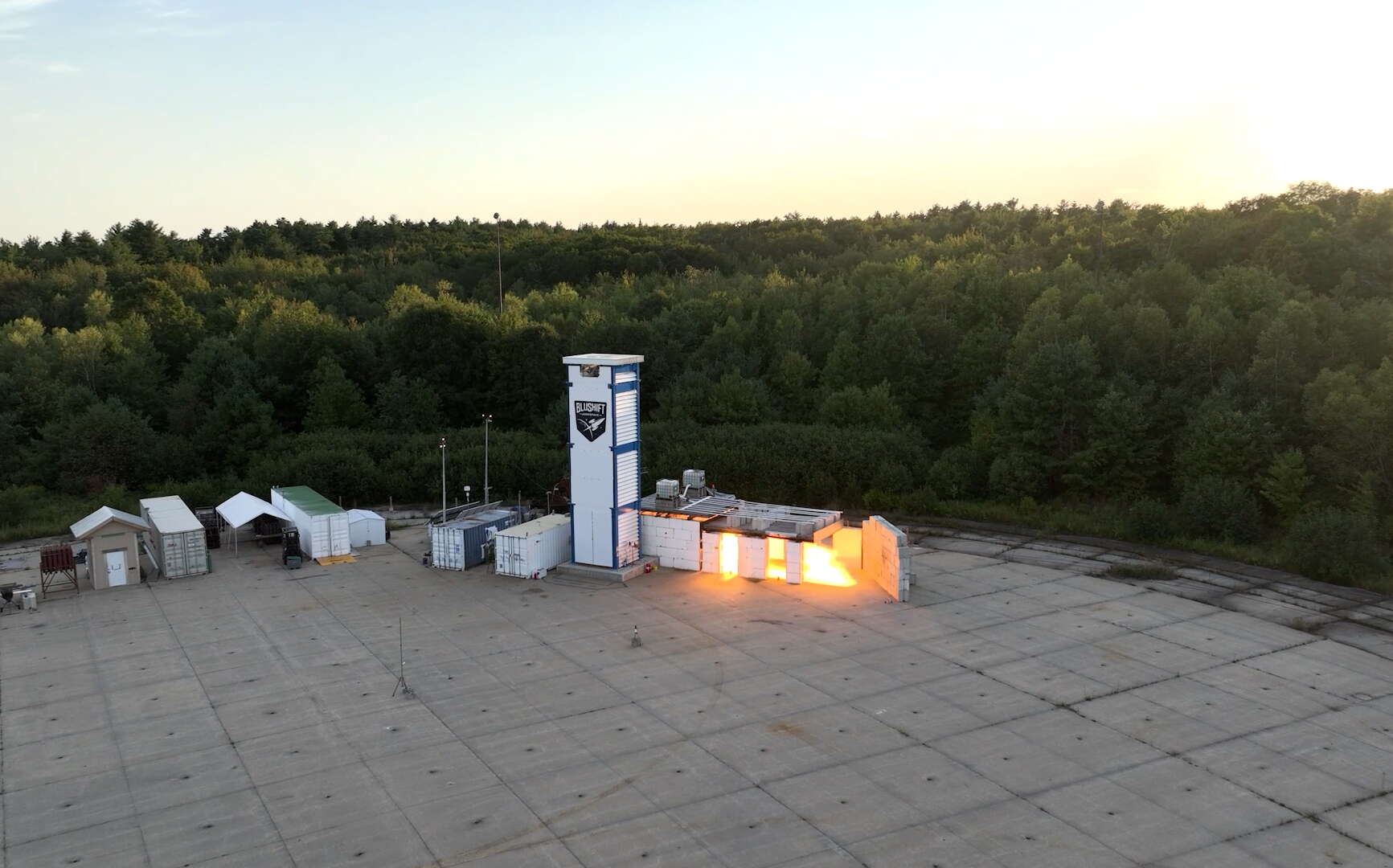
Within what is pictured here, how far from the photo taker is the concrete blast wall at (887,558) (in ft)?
83.8

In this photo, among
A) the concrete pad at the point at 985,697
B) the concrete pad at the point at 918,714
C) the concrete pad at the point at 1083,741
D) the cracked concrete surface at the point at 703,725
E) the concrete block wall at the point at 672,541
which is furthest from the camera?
the concrete block wall at the point at 672,541

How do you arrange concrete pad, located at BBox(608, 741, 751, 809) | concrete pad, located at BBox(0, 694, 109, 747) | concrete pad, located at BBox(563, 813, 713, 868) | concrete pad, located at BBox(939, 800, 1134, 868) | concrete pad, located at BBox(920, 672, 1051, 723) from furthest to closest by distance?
1. concrete pad, located at BBox(920, 672, 1051, 723)
2. concrete pad, located at BBox(0, 694, 109, 747)
3. concrete pad, located at BBox(608, 741, 751, 809)
4. concrete pad, located at BBox(563, 813, 713, 868)
5. concrete pad, located at BBox(939, 800, 1134, 868)

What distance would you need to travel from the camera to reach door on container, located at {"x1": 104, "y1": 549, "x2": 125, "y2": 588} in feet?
89.7

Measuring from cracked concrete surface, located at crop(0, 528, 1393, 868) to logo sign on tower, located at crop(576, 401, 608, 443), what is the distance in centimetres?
415

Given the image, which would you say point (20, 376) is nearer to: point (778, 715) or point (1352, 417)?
point (778, 715)

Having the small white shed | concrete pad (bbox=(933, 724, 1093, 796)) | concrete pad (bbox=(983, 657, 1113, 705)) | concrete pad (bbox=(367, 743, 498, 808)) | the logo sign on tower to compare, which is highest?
the logo sign on tower

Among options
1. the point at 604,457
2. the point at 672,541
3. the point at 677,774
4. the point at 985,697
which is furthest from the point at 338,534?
the point at 985,697

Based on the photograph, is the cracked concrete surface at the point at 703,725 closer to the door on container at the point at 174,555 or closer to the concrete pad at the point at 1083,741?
the concrete pad at the point at 1083,741

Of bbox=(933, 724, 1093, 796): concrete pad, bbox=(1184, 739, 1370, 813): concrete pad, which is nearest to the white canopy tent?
bbox=(933, 724, 1093, 796): concrete pad

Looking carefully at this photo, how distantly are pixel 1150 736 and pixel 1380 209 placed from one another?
46224 millimetres

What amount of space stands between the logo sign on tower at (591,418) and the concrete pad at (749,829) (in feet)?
45.0

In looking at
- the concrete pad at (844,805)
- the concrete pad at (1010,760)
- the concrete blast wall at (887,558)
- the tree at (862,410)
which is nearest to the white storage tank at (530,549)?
the concrete blast wall at (887,558)

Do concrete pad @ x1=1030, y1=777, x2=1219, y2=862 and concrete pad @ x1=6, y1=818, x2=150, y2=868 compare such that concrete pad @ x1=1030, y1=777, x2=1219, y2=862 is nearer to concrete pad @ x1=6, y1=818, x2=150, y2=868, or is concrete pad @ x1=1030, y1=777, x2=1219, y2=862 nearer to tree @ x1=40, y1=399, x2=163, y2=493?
concrete pad @ x1=6, y1=818, x2=150, y2=868

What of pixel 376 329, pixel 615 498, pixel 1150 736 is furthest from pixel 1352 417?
pixel 376 329
